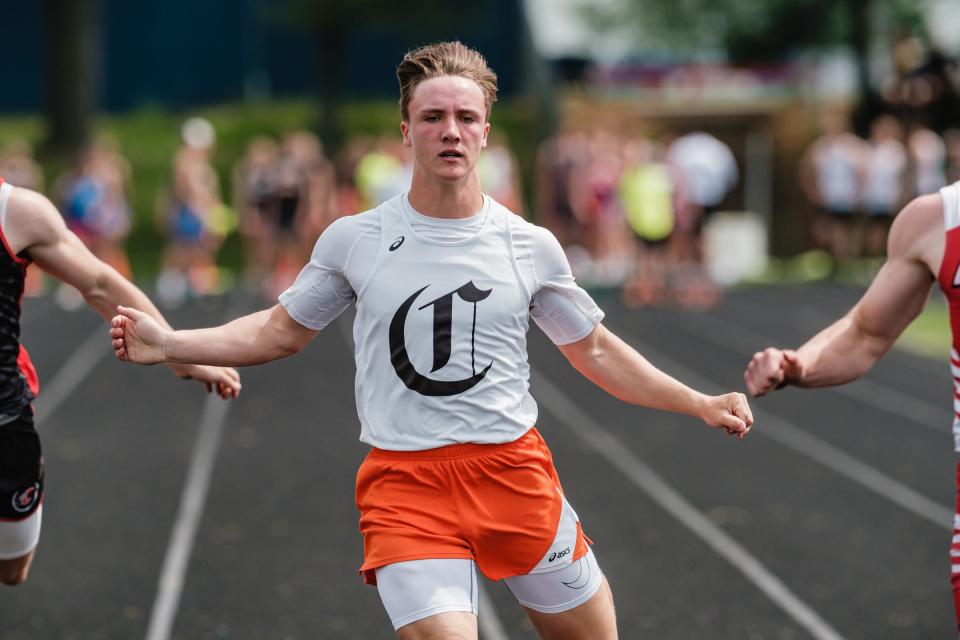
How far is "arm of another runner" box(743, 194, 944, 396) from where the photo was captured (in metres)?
3.80

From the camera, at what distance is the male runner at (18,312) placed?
4336 mm

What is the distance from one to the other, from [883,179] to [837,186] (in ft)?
2.11

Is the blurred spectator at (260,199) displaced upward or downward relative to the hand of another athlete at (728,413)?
downward

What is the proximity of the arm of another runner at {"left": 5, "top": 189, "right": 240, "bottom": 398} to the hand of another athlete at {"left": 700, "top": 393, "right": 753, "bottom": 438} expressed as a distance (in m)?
1.40

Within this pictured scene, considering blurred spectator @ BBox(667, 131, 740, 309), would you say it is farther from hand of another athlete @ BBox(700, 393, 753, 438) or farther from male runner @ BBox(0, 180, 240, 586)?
hand of another athlete @ BBox(700, 393, 753, 438)

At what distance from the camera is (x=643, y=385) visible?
12.9 ft

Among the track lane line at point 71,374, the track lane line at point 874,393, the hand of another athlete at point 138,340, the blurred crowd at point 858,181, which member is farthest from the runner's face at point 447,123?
the blurred crowd at point 858,181

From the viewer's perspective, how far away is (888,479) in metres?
8.61

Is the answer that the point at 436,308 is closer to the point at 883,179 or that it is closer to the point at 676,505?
the point at 676,505

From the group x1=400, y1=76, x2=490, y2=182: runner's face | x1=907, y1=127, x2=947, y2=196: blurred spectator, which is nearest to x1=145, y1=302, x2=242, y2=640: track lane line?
x1=400, y1=76, x2=490, y2=182: runner's face

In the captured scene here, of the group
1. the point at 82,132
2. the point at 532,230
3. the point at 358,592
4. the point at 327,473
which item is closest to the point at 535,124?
the point at 82,132

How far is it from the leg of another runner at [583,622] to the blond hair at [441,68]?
4.22 feet

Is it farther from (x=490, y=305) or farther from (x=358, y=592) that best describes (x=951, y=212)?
(x=358, y=592)

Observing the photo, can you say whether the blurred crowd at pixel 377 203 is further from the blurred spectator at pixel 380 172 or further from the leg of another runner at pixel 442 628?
the leg of another runner at pixel 442 628
